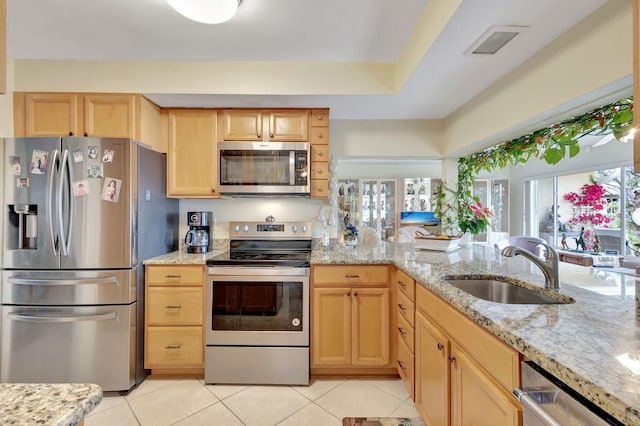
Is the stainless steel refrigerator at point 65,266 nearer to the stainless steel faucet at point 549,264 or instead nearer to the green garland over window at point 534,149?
the stainless steel faucet at point 549,264

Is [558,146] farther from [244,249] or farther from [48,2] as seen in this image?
[48,2]

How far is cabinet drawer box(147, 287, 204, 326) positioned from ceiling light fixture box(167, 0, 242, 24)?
1.71m

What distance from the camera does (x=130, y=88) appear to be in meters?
2.13

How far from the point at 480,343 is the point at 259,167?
193cm

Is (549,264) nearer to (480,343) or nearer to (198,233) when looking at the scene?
(480,343)

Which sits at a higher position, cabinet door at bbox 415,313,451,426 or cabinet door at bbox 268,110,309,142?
cabinet door at bbox 268,110,309,142

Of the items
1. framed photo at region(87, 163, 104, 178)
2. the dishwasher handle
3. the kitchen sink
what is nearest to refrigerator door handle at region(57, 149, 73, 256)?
framed photo at region(87, 163, 104, 178)

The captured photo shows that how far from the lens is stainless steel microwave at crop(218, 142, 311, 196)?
91.7 inches

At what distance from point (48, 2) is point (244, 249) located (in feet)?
6.50

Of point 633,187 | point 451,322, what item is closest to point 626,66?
point 451,322

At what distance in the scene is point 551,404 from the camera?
26.1 inches

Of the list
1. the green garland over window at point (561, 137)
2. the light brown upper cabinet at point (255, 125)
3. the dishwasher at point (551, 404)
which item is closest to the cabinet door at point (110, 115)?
the light brown upper cabinet at point (255, 125)

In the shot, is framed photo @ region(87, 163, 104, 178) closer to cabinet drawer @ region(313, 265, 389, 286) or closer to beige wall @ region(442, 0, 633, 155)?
cabinet drawer @ region(313, 265, 389, 286)

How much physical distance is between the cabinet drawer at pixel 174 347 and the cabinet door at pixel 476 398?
5.59 ft
